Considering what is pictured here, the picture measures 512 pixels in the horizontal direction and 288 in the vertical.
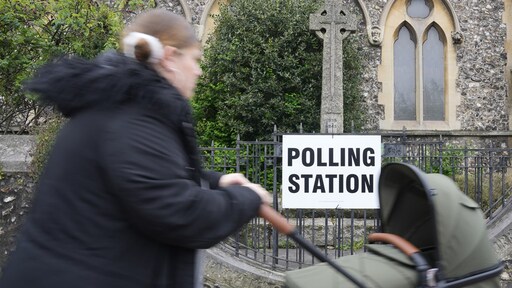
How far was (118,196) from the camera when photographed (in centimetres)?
162

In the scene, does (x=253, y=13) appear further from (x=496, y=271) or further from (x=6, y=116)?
(x=496, y=271)

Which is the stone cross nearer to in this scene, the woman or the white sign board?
the white sign board

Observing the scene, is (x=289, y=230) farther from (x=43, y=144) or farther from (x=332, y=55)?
(x=332, y=55)

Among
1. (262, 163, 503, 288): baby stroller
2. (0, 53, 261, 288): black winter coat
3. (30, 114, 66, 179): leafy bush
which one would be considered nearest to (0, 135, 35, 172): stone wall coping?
(30, 114, 66, 179): leafy bush

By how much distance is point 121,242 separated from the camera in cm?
163

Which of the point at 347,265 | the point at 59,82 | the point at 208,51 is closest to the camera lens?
the point at 59,82

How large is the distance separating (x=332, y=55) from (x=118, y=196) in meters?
7.87

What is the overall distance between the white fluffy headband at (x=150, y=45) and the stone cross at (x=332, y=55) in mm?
7174

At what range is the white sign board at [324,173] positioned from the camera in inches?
231

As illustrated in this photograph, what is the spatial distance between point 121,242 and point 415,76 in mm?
13068

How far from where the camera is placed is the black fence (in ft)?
20.3

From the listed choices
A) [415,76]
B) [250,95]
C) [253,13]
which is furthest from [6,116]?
[415,76]

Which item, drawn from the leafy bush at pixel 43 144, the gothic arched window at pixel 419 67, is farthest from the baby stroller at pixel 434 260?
the gothic arched window at pixel 419 67

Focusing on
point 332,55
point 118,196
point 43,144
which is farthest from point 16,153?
point 332,55
